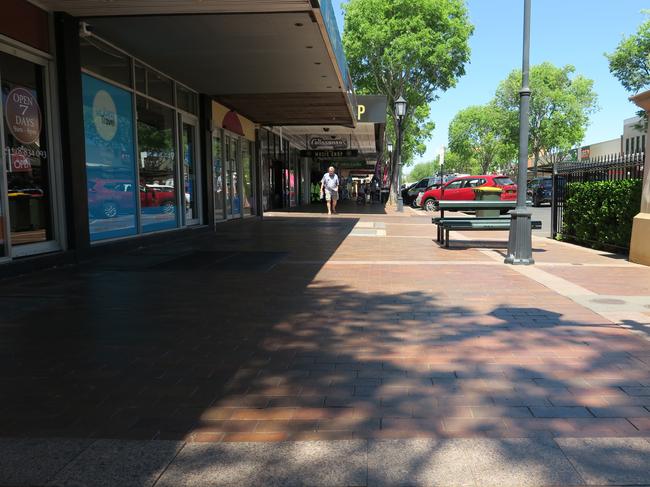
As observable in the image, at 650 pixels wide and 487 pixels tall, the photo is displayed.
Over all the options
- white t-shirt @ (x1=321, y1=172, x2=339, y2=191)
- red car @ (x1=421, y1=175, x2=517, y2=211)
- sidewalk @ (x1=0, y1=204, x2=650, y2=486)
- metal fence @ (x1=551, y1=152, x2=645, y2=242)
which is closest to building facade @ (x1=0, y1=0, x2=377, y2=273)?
sidewalk @ (x1=0, y1=204, x2=650, y2=486)

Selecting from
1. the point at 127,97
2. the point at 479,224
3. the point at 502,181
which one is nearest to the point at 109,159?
the point at 127,97

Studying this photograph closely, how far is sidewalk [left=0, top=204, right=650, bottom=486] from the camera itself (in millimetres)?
2592

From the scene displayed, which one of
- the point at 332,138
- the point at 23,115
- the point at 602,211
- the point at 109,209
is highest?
the point at 332,138

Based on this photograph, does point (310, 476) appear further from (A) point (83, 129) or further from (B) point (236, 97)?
(B) point (236, 97)

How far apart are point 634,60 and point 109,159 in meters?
38.8

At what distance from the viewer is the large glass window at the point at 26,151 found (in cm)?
743

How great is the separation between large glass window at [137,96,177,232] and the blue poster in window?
49cm

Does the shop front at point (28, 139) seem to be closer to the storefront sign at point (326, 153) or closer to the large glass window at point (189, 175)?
the large glass window at point (189, 175)

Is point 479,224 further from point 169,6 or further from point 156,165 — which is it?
point 156,165

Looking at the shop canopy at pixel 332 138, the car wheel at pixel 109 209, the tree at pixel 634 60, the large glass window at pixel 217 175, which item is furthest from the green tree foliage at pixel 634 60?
the car wheel at pixel 109 209

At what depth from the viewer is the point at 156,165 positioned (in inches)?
471

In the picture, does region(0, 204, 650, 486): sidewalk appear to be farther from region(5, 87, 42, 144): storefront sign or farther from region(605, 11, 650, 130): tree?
region(605, 11, 650, 130): tree

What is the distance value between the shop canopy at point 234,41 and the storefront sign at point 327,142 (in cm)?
1431

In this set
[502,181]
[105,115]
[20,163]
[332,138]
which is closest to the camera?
[20,163]
